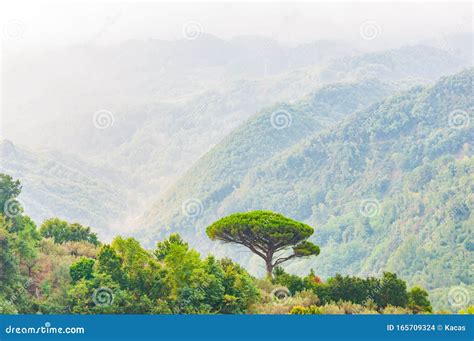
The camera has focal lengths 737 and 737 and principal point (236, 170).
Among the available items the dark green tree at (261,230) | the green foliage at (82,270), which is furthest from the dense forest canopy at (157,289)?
the dark green tree at (261,230)

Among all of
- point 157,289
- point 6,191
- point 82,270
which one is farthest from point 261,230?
point 6,191

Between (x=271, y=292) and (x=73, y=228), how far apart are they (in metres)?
18.1

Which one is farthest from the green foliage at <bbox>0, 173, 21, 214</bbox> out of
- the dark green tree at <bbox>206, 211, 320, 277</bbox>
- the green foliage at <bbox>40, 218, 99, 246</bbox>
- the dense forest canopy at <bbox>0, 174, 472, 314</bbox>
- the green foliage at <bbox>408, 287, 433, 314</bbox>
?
the green foliage at <bbox>408, 287, 433, 314</bbox>

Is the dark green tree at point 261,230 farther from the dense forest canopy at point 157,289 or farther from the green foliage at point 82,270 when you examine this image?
the green foliage at point 82,270

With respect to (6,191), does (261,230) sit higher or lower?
lower

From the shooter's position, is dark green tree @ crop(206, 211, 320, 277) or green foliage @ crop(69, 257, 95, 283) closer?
green foliage @ crop(69, 257, 95, 283)

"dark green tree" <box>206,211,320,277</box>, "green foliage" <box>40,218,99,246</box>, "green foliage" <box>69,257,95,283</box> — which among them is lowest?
"green foliage" <box>69,257,95,283</box>

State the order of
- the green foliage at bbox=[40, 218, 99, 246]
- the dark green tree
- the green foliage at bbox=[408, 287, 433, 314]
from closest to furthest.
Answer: the green foliage at bbox=[408, 287, 433, 314] < the dark green tree < the green foliage at bbox=[40, 218, 99, 246]

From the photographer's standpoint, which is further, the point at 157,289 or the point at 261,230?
the point at 261,230

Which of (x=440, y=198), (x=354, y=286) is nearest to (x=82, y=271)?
(x=354, y=286)

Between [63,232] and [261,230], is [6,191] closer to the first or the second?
[63,232]

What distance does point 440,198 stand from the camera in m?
192

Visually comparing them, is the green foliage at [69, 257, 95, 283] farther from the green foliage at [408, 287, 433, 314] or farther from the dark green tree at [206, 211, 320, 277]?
the green foliage at [408, 287, 433, 314]

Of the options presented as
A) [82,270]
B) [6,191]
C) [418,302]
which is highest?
[6,191]
